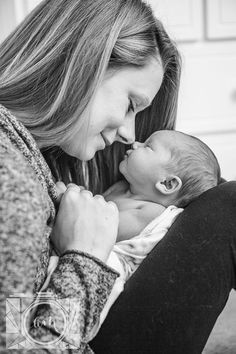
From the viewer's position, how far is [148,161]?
Answer: 1.21m

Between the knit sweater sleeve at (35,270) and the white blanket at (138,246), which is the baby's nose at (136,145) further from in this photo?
the knit sweater sleeve at (35,270)

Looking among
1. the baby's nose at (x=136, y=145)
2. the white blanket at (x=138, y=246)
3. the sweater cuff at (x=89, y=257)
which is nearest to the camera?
the sweater cuff at (x=89, y=257)

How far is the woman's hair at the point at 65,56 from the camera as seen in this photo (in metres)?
1.03

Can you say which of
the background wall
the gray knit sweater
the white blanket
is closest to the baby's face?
the white blanket

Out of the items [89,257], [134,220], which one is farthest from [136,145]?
[89,257]

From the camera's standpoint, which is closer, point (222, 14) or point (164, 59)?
point (164, 59)

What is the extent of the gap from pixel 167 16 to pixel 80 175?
32.6 inches

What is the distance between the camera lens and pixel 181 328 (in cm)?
85

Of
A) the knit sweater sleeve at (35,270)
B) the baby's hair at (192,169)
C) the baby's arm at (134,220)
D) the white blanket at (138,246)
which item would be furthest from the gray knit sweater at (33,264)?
the baby's hair at (192,169)

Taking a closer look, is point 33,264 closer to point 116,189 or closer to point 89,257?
point 89,257

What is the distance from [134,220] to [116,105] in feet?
0.76

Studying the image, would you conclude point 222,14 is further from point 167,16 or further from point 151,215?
point 151,215

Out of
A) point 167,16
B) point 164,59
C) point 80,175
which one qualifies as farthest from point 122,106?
point 167,16

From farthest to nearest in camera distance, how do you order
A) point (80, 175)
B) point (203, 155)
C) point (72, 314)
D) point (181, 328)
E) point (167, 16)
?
1. point (167, 16)
2. point (80, 175)
3. point (203, 155)
4. point (181, 328)
5. point (72, 314)
